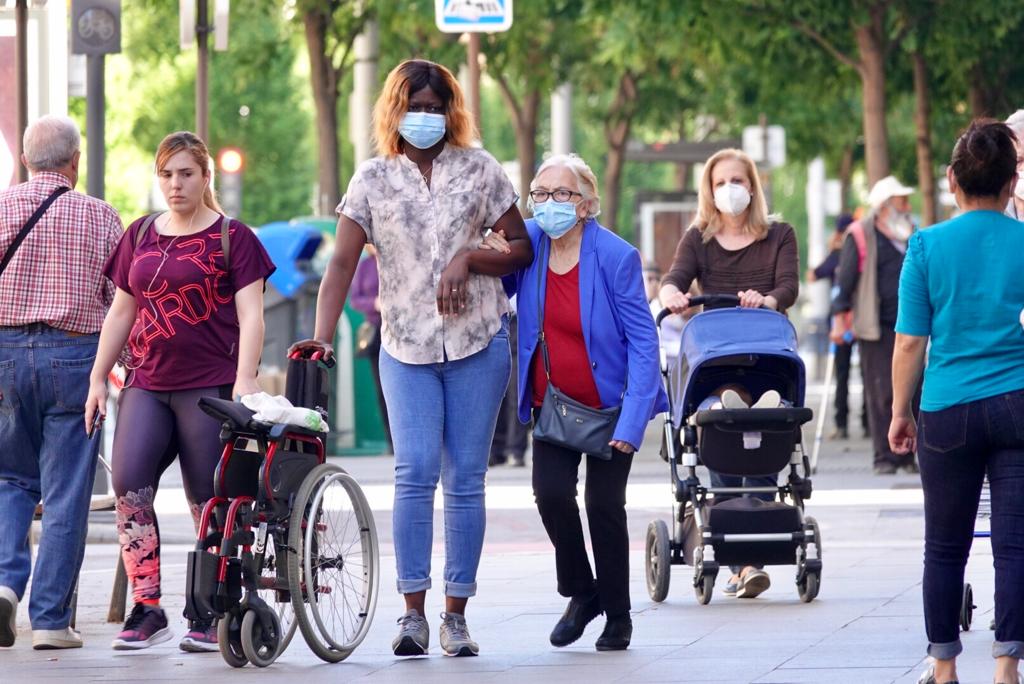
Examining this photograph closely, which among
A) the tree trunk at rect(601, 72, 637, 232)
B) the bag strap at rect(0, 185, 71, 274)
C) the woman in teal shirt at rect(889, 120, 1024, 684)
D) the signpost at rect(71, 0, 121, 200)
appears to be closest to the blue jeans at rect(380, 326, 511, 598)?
the bag strap at rect(0, 185, 71, 274)

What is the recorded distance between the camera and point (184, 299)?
25.8 feet

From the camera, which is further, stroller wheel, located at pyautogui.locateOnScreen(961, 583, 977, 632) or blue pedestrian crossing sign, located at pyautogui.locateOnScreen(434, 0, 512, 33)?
blue pedestrian crossing sign, located at pyautogui.locateOnScreen(434, 0, 512, 33)

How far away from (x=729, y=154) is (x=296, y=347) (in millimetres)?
2994

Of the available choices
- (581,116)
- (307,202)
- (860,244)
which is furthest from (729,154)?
(307,202)

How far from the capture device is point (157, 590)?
7996mm

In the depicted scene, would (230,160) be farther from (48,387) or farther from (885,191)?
(48,387)

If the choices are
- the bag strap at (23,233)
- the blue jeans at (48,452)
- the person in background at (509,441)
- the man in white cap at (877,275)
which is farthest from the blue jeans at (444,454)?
the person in background at (509,441)

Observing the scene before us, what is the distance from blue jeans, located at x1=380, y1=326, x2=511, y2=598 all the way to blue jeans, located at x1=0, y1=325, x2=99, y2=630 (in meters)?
1.28

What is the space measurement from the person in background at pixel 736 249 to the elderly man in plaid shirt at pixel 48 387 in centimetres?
262

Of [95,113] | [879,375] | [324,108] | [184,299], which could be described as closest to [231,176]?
[324,108]

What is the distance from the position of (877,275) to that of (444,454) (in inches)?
318

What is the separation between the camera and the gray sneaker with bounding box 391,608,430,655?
25.0 feet

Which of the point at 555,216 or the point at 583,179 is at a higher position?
the point at 583,179

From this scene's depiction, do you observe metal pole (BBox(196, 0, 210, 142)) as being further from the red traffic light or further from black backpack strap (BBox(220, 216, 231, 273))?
the red traffic light
